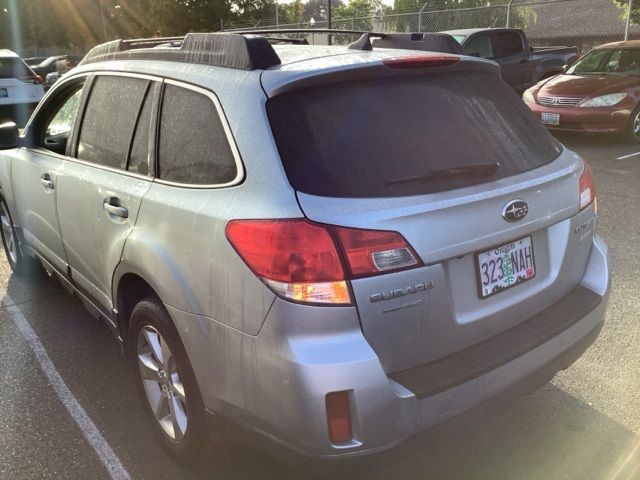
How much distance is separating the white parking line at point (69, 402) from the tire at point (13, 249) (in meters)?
0.52

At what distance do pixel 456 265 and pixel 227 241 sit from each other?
80cm

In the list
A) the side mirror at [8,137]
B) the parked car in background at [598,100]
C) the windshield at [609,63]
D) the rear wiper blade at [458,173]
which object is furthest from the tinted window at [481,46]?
the rear wiper blade at [458,173]

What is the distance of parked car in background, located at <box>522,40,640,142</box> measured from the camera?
30.8 feet

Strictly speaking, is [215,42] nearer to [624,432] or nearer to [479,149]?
[479,149]

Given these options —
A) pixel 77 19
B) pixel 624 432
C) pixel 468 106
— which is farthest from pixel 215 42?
pixel 77 19

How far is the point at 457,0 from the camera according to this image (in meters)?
53.4

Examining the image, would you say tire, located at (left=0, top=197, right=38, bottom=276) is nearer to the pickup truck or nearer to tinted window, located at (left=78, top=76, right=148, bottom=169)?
tinted window, located at (left=78, top=76, right=148, bottom=169)

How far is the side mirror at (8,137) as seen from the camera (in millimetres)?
4098

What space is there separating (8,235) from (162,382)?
3.15 meters

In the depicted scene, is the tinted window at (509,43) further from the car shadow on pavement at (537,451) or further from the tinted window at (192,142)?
the tinted window at (192,142)

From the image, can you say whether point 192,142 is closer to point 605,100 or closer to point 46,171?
point 46,171

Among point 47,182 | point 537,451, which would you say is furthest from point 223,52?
point 537,451

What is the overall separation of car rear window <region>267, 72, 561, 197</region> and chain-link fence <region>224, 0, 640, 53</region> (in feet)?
67.4

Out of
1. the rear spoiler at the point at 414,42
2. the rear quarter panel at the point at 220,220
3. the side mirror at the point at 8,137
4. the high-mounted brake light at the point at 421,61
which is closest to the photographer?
the rear quarter panel at the point at 220,220
